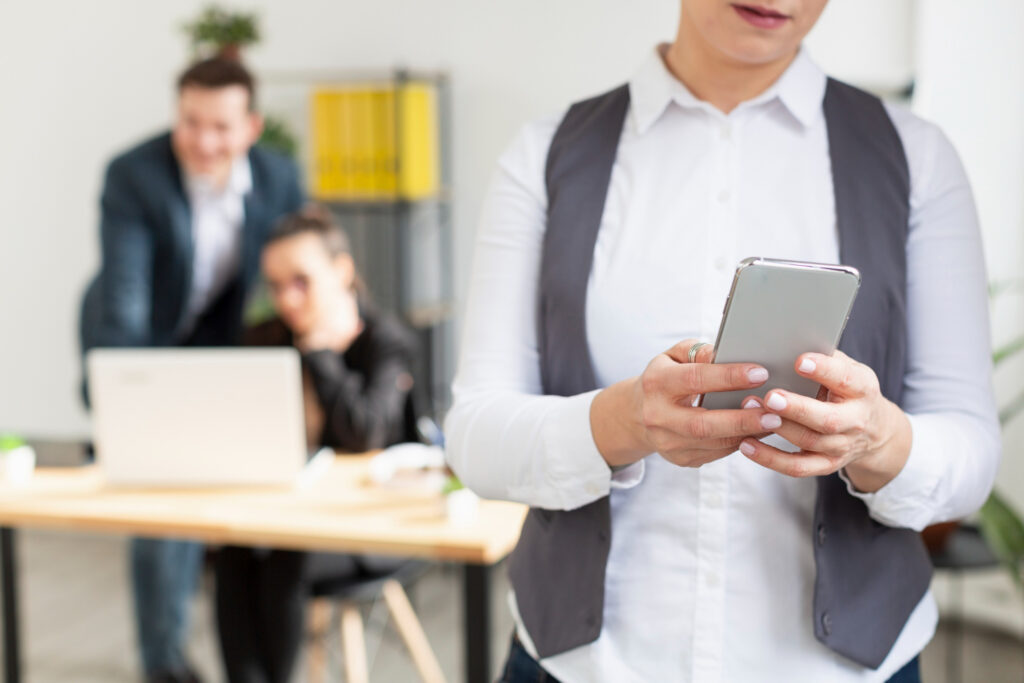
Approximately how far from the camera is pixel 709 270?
3.08 ft

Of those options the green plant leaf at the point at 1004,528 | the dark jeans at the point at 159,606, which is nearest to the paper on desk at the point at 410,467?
the dark jeans at the point at 159,606

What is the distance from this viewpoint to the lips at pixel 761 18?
0.88 metres

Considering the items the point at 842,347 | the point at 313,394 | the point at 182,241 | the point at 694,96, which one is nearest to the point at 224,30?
the point at 182,241

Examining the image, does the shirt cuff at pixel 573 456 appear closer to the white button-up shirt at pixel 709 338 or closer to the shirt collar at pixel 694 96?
the white button-up shirt at pixel 709 338

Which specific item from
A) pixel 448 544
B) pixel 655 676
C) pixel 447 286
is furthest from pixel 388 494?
pixel 447 286

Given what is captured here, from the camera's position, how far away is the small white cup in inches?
89.9

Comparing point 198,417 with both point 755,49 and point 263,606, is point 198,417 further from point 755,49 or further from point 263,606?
point 755,49

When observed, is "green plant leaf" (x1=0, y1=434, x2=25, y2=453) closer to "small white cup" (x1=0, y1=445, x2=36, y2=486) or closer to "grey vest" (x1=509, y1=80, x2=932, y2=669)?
"small white cup" (x1=0, y1=445, x2=36, y2=486)

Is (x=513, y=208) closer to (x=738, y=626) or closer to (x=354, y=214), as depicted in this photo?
(x=738, y=626)

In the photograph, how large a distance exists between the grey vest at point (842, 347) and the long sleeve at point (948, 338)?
0.02m

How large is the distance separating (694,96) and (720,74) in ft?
0.11

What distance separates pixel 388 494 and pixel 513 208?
1246 millimetres

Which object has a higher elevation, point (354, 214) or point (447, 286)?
point (354, 214)

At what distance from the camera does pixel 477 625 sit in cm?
196
